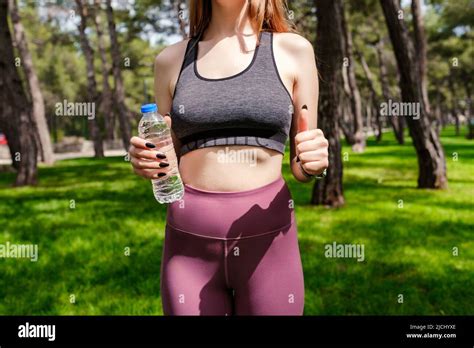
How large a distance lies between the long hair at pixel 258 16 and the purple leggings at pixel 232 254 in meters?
0.66

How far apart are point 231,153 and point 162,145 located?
270mm

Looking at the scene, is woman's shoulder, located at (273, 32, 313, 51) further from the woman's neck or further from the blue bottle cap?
the blue bottle cap

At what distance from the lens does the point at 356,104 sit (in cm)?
2656

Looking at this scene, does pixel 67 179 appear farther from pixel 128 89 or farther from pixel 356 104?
pixel 128 89

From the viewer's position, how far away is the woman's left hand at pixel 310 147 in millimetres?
2002

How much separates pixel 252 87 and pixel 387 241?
20.7 feet

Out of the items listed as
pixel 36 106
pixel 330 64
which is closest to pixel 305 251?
pixel 330 64

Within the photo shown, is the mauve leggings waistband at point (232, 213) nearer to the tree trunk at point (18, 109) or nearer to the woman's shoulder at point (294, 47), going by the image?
the woman's shoulder at point (294, 47)

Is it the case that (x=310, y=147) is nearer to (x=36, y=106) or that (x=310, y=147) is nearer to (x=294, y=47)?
(x=294, y=47)

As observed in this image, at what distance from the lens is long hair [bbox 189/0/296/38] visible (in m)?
2.25

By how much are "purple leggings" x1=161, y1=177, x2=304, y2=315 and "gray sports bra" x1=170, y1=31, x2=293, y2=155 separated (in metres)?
0.21

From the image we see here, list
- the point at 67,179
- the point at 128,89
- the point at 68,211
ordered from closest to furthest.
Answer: the point at 68,211 → the point at 67,179 → the point at 128,89

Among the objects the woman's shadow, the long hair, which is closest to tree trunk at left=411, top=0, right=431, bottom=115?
the long hair

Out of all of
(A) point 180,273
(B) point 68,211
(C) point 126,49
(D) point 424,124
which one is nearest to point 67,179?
(B) point 68,211
